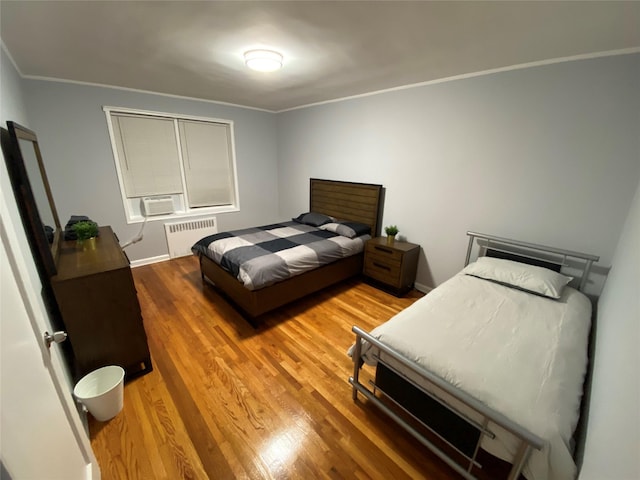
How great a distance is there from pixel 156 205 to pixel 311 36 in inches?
123

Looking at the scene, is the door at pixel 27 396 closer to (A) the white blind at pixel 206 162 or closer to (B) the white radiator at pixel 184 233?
(B) the white radiator at pixel 184 233

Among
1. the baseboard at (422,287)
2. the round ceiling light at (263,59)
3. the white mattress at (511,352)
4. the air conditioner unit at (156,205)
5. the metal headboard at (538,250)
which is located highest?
the round ceiling light at (263,59)

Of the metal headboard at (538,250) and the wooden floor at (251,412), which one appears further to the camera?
the metal headboard at (538,250)

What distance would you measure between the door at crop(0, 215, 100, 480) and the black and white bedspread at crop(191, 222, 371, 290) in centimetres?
145

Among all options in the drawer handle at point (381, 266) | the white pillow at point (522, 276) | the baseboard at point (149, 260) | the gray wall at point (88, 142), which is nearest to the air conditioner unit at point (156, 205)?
the gray wall at point (88, 142)

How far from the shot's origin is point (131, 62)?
91.4 inches

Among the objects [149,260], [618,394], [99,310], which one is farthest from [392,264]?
[149,260]

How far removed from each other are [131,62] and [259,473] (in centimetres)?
325

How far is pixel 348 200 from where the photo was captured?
12.4 ft

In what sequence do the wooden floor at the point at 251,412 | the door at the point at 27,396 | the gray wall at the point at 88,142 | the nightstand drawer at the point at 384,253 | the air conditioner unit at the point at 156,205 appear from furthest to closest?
the air conditioner unit at the point at 156,205, the nightstand drawer at the point at 384,253, the gray wall at the point at 88,142, the wooden floor at the point at 251,412, the door at the point at 27,396

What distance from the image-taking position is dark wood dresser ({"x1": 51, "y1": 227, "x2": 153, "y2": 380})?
1620 mm

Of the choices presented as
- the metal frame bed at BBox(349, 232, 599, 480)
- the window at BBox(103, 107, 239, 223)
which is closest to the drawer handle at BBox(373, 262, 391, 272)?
the metal frame bed at BBox(349, 232, 599, 480)

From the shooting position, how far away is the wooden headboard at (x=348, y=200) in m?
3.48

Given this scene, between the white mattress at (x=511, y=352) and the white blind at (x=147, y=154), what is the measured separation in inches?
145
